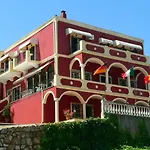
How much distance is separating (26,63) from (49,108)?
6.23 m

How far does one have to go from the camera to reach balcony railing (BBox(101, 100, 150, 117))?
25.6 m

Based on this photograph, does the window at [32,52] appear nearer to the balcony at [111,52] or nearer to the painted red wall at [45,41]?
the painted red wall at [45,41]

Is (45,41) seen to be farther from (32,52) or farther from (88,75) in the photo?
(88,75)

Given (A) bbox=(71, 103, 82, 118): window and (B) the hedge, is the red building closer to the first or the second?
(A) bbox=(71, 103, 82, 118): window

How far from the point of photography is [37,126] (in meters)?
19.6

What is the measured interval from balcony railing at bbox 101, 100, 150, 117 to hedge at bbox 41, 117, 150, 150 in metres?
0.79

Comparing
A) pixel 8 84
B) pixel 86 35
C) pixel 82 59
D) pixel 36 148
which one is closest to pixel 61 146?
pixel 36 148

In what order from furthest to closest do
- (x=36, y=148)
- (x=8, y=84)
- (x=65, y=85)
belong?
(x=8, y=84) < (x=65, y=85) < (x=36, y=148)

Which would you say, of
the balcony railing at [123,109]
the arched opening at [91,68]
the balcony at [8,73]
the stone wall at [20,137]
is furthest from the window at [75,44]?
the stone wall at [20,137]

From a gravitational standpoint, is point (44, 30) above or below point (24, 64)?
above

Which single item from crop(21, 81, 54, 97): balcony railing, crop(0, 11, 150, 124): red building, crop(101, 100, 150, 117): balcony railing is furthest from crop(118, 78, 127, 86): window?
crop(101, 100, 150, 117): balcony railing

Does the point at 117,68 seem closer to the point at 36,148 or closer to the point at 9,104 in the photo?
the point at 9,104

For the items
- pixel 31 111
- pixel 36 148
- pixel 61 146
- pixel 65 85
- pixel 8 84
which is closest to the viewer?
pixel 36 148

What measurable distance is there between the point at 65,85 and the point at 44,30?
24.6 feet
